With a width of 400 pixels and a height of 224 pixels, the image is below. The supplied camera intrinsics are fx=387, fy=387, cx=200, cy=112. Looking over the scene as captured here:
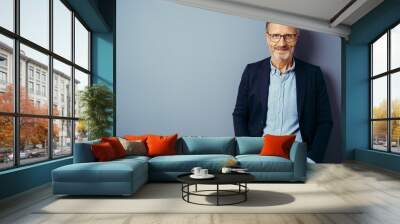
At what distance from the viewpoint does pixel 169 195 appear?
197 inches

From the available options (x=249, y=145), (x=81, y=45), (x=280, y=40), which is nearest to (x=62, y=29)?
(x=81, y=45)

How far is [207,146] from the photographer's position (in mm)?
6809

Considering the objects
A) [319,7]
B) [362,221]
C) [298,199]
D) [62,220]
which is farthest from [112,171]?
[319,7]

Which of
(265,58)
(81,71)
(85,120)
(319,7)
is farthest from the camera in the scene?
(265,58)

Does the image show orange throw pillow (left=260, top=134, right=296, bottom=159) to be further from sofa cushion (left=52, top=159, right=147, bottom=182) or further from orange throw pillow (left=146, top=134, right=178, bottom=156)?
sofa cushion (left=52, top=159, right=147, bottom=182)

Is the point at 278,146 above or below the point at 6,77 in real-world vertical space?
below

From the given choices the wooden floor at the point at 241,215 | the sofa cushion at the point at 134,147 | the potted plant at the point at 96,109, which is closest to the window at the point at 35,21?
the potted plant at the point at 96,109

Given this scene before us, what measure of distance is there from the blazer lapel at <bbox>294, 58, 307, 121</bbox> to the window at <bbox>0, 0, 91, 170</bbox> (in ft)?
15.0

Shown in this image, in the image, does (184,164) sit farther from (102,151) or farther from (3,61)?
(3,61)

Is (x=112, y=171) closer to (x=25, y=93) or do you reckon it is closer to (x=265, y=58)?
(x=25, y=93)

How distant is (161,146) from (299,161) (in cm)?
231

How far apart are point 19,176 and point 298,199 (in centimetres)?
360

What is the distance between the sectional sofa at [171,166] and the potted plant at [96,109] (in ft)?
5.80

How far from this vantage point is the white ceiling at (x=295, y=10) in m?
6.90
